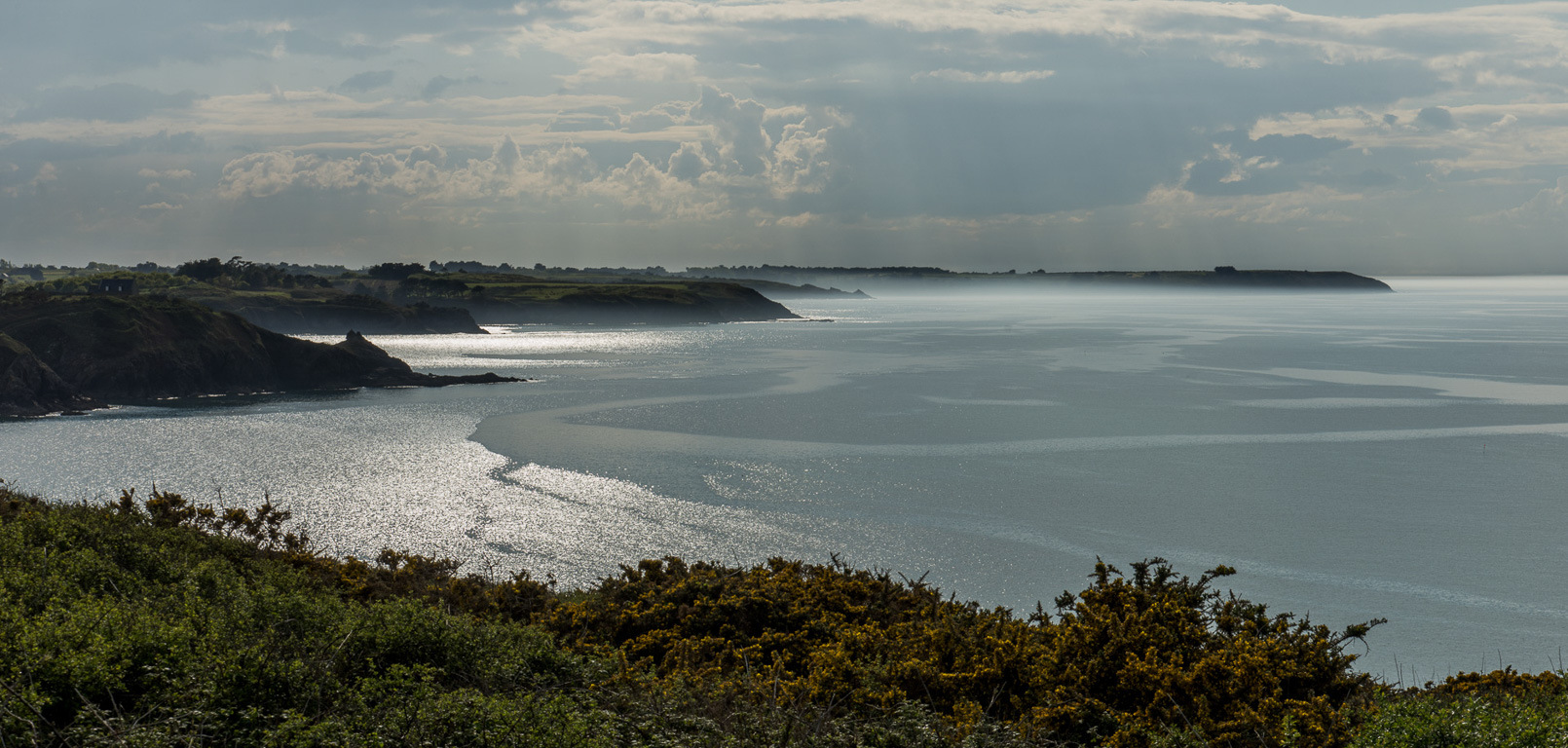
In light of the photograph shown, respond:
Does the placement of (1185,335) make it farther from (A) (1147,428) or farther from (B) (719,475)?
(B) (719,475)

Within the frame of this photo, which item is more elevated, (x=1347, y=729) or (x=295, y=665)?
(x=295, y=665)

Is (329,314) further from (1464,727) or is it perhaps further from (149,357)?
(1464,727)

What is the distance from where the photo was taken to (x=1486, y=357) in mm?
99938

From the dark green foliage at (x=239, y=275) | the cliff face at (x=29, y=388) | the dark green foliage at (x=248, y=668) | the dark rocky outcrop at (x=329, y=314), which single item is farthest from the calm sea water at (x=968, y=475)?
the dark green foliage at (x=239, y=275)

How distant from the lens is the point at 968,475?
39.0 metres

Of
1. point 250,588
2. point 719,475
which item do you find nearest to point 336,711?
point 250,588

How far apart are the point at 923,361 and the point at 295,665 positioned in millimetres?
97319

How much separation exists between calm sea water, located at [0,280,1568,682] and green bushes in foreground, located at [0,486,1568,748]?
282 inches

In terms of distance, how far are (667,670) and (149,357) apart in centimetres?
7907

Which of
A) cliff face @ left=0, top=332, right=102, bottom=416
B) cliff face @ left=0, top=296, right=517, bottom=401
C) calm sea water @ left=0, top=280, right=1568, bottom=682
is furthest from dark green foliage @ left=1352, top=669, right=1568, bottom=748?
cliff face @ left=0, top=296, right=517, bottom=401

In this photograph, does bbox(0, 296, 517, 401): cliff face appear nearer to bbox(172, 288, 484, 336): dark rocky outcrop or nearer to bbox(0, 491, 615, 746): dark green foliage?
bbox(172, 288, 484, 336): dark rocky outcrop

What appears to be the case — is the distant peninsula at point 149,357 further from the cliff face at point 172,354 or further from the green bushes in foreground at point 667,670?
the green bushes in foreground at point 667,670

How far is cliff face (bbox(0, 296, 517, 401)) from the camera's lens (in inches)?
2835

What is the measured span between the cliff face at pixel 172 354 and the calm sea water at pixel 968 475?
5403mm
